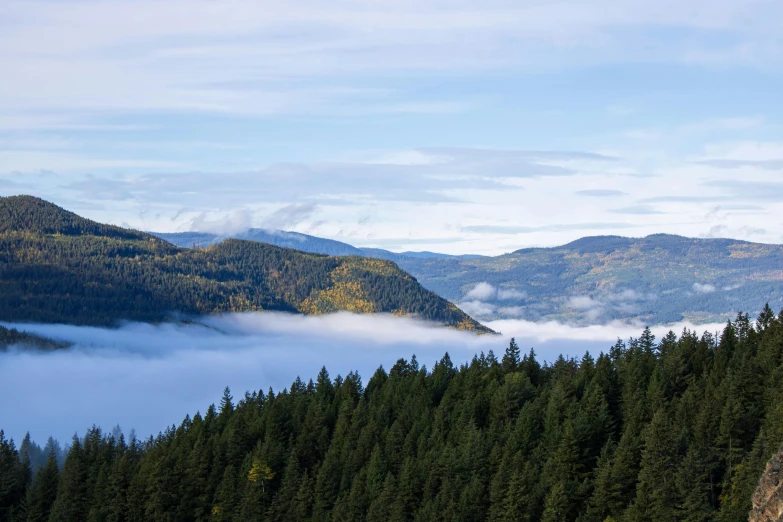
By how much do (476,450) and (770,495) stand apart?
38981mm

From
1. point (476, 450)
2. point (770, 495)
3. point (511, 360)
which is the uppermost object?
point (511, 360)

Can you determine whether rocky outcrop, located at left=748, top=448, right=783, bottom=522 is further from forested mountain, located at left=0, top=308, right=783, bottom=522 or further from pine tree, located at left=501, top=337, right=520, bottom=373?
pine tree, located at left=501, top=337, right=520, bottom=373

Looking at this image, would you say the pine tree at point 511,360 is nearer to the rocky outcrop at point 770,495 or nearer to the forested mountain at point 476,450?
the forested mountain at point 476,450

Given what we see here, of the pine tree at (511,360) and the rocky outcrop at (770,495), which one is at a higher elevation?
the pine tree at (511,360)

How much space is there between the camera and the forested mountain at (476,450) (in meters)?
87.4

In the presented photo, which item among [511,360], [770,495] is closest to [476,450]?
[511,360]

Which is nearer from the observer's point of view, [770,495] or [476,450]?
[770,495]

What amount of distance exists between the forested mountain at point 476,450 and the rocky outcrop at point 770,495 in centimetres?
581

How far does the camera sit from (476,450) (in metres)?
104

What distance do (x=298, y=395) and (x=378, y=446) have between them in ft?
129

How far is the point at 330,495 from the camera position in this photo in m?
111

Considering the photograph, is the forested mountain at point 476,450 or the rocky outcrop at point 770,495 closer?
the rocky outcrop at point 770,495

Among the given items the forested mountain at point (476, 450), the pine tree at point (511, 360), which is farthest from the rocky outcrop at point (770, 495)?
the pine tree at point (511, 360)

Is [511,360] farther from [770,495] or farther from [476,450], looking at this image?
[770,495]
